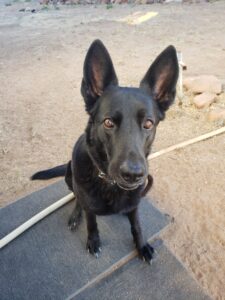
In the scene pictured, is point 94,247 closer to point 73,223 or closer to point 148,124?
point 73,223

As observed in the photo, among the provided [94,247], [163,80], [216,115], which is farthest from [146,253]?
[216,115]

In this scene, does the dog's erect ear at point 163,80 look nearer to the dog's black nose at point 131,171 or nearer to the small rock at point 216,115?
the dog's black nose at point 131,171

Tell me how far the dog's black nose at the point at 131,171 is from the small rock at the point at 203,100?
263cm

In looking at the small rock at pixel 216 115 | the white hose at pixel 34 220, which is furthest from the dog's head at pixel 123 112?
the small rock at pixel 216 115

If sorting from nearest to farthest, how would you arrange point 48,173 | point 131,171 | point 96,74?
point 131,171, point 96,74, point 48,173

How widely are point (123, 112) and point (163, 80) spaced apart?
0.41 meters

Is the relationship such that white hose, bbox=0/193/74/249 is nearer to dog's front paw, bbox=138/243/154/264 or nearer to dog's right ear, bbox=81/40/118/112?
dog's front paw, bbox=138/243/154/264

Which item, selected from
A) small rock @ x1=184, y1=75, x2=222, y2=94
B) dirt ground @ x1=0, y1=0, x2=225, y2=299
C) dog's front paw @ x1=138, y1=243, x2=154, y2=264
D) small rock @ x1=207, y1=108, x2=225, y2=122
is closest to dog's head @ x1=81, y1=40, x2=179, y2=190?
dog's front paw @ x1=138, y1=243, x2=154, y2=264

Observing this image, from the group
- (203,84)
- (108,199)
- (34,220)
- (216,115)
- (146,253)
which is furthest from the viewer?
(203,84)

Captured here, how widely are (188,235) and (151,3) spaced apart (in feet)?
33.5

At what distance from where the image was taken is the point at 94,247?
235cm

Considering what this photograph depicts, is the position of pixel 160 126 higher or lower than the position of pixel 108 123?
lower

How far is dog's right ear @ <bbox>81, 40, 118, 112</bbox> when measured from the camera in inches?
76.5

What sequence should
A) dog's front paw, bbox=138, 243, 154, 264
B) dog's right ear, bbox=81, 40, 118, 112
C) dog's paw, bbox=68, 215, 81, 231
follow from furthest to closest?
dog's paw, bbox=68, 215, 81, 231 < dog's front paw, bbox=138, 243, 154, 264 < dog's right ear, bbox=81, 40, 118, 112
